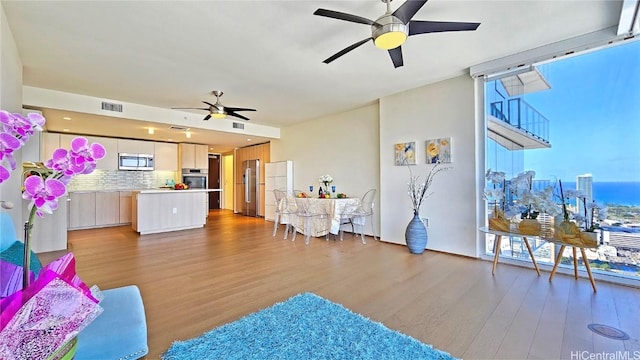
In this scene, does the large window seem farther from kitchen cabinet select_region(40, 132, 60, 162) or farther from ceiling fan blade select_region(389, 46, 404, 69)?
kitchen cabinet select_region(40, 132, 60, 162)

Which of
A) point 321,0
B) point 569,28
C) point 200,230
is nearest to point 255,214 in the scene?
point 200,230

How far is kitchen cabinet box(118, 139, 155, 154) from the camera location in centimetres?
736

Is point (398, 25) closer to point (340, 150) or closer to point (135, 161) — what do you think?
point (340, 150)

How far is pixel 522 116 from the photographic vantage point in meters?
3.70

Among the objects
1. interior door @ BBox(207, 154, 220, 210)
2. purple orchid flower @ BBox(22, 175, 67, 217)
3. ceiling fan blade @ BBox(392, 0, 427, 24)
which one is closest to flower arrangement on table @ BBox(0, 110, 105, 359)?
purple orchid flower @ BBox(22, 175, 67, 217)

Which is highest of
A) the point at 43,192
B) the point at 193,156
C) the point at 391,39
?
the point at 391,39

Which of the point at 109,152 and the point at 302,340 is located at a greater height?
the point at 109,152

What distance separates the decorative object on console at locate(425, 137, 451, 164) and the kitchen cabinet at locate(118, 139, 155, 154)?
24.4 feet

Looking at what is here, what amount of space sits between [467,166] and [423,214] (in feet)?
3.36

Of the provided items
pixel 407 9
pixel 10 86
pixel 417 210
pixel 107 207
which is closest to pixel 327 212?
pixel 417 210

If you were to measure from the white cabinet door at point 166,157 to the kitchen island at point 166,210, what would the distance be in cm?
194

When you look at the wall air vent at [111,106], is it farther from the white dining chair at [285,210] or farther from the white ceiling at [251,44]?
the white dining chair at [285,210]

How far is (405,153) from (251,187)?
5663mm

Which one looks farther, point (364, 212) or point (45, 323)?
point (364, 212)
